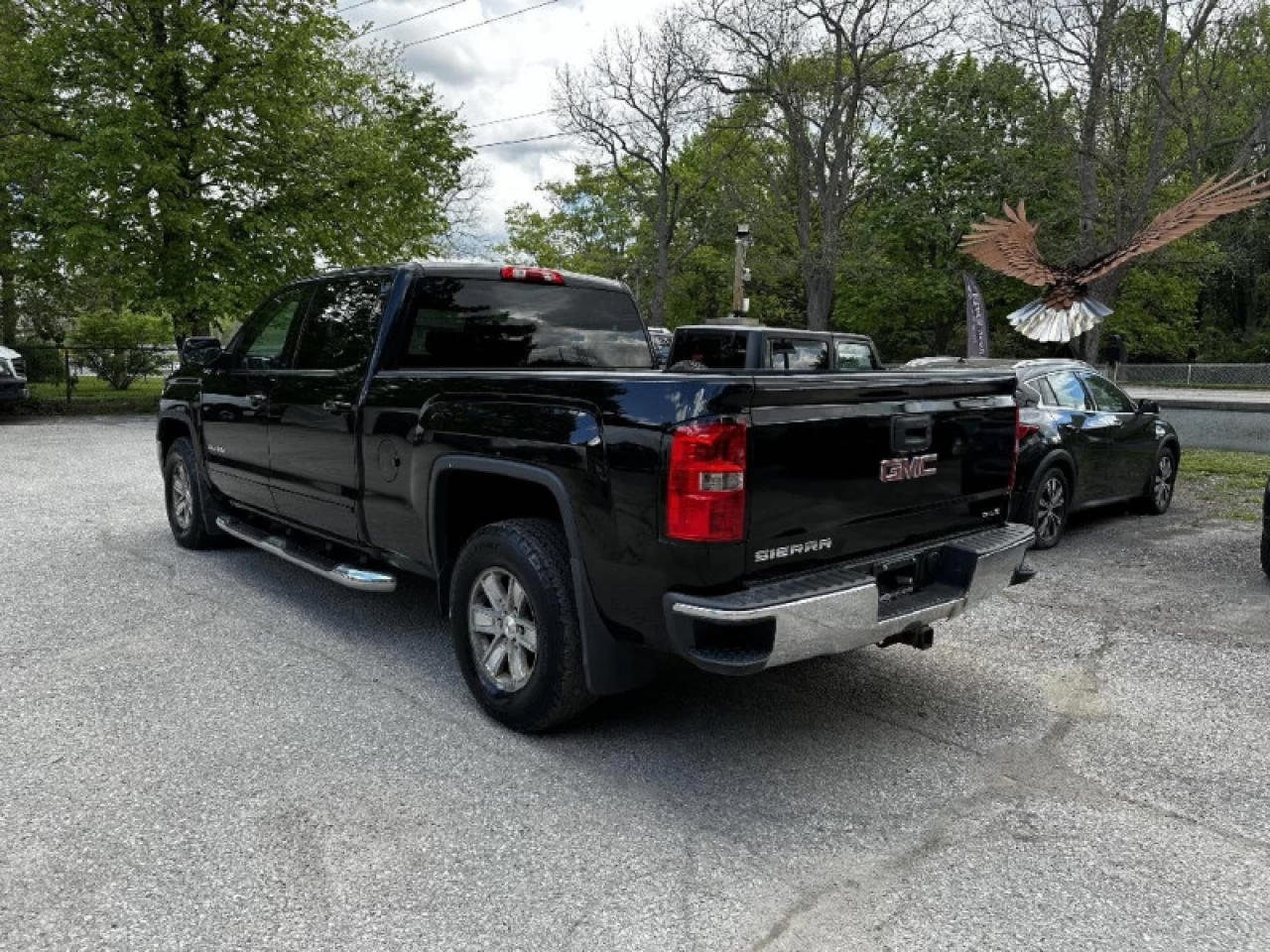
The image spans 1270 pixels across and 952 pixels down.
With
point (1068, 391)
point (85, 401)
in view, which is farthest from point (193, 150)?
→ point (1068, 391)

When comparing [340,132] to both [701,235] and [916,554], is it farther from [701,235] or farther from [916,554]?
[916,554]

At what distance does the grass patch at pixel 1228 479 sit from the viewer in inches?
375

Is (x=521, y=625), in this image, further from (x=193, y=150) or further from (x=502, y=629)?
(x=193, y=150)

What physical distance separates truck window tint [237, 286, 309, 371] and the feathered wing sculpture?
889 centimetres

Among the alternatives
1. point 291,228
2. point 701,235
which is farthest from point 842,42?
point 291,228

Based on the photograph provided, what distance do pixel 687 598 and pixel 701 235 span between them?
1228 inches

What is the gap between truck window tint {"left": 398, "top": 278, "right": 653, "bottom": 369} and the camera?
4578 mm

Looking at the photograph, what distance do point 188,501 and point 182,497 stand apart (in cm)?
15

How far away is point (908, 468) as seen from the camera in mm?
3582

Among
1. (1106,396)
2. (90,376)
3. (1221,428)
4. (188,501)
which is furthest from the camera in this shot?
(90,376)

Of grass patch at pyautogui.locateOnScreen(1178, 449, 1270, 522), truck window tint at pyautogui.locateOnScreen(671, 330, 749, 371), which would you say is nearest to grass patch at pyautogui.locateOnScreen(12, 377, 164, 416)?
truck window tint at pyautogui.locateOnScreen(671, 330, 749, 371)

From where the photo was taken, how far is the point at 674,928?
2.49m

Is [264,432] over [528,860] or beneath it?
over

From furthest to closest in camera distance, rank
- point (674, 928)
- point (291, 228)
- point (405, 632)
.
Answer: point (291, 228) < point (405, 632) < point (674, 928)
